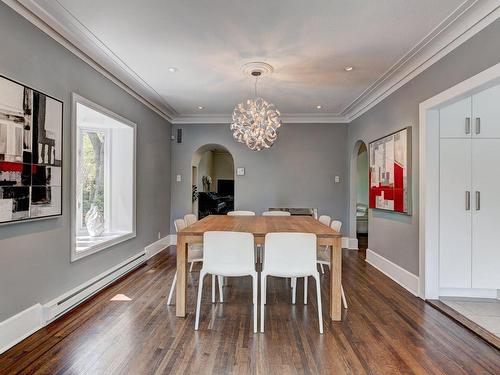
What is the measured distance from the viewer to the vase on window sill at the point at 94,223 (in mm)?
4148

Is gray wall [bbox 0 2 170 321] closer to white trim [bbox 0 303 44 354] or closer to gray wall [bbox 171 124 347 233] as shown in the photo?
white trim [bbox 0 303 44 354]

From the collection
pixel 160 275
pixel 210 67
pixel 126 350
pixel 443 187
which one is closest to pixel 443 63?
pixel 443 187

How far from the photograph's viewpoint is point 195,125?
21.5 ft

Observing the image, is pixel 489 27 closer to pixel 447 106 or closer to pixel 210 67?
pixel 447 106

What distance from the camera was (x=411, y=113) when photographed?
12.1ft

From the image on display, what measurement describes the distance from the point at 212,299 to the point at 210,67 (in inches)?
107

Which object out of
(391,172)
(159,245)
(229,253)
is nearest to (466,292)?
(391,172)

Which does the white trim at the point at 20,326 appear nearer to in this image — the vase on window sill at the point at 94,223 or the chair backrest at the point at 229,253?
the chair backrest at the point at 229,253

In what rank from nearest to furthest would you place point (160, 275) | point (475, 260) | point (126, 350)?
point (126, 350)
point (475, 260)
point (160, 275)

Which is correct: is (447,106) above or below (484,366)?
above

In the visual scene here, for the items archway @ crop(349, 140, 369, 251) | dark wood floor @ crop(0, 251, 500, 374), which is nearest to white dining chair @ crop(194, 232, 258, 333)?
dark wood floor @ crop(0, 251, 500, 374)

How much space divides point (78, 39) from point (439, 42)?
139 inches

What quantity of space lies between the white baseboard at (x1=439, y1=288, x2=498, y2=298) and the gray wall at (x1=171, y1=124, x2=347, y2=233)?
3.12m

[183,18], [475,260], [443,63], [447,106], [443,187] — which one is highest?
[183,18]
